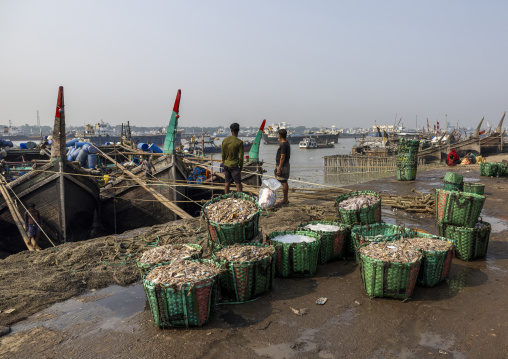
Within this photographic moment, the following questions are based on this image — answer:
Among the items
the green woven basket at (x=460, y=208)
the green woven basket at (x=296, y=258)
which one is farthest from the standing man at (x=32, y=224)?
the green woven basket at (x=460, y=208)

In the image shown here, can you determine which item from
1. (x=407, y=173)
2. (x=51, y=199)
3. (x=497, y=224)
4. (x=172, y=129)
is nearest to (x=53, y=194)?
(x=51, y=199)

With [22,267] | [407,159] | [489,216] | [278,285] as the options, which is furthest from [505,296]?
[407,159]

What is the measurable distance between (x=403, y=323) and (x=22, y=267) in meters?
5.82

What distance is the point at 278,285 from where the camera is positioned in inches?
212

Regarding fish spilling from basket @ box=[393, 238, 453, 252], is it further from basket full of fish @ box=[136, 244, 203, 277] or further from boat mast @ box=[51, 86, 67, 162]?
boat mast @ box=[51, 86, 67, 162]

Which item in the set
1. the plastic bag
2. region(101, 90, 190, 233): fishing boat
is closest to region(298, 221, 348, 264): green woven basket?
the plastic bag

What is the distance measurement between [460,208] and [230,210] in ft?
11.9

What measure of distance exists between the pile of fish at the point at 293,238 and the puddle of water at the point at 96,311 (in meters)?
2.12

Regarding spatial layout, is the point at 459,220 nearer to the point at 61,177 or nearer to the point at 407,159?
the point at 407,159

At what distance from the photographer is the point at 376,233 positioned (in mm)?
6230

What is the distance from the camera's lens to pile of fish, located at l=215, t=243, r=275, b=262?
4.92m

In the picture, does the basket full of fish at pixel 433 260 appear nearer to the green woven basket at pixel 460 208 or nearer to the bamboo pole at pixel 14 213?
the green woven basket at pixel 460 208

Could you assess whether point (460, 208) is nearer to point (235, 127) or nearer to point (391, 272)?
point (391, 272)

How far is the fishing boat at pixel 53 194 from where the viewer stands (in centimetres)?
1149
